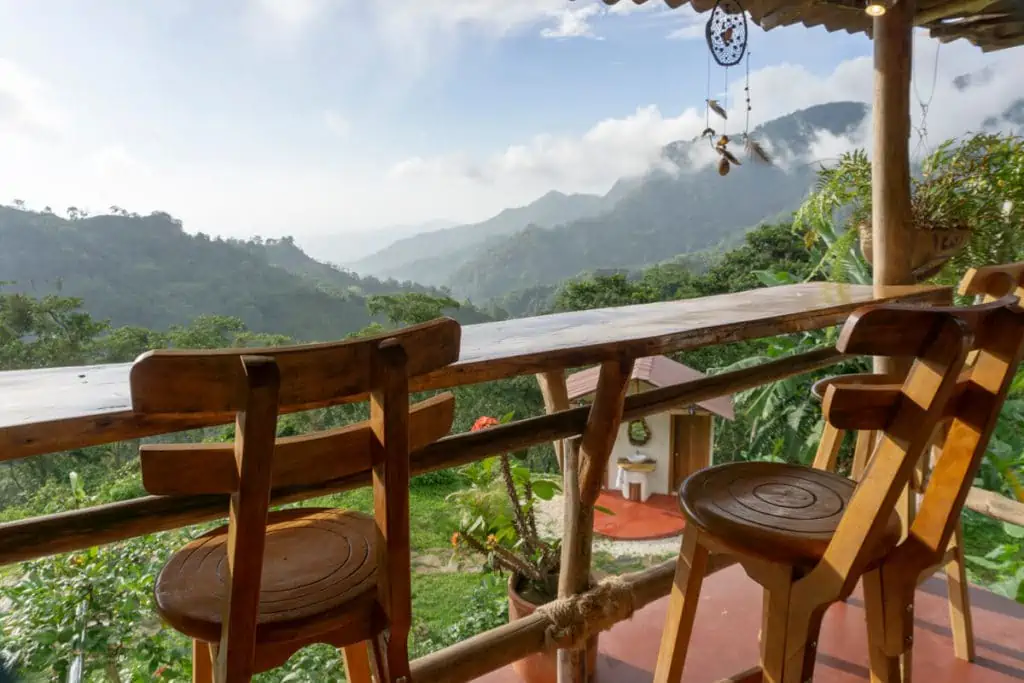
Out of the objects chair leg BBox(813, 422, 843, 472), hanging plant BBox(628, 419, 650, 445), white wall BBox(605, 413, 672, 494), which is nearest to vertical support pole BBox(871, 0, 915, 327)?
chair leg BBox(813, 422, 843, 472)

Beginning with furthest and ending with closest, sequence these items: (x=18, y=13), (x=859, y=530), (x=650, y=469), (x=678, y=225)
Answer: (x=678, y=225), (x=18, y=13), (x=650, y=469), (x=859, y=530)

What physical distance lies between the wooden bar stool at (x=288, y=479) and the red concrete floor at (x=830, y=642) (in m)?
1.20

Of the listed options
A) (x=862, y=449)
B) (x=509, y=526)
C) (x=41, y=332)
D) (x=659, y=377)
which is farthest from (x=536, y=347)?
(x=41, y=332)

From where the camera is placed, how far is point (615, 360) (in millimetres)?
1208

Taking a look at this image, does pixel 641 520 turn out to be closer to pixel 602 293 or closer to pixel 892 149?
pixel 892 149

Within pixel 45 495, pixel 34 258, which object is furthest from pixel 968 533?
pixel 34 258

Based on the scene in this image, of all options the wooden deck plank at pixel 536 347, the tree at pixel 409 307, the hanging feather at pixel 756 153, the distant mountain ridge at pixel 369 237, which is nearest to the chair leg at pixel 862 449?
the wooden deck plank at pixel 536 347

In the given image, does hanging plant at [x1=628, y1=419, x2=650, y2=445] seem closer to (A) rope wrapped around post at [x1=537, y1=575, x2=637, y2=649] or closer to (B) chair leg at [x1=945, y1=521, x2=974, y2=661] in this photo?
(B) chair leg at [x1=945, y1=521, x2=974, y2=661]

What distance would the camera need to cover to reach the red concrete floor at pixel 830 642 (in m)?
1.71

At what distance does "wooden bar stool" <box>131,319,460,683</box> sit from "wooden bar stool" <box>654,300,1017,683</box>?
495 mm

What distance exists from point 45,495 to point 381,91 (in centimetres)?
4312

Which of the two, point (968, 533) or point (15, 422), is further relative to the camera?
point (968, 533)

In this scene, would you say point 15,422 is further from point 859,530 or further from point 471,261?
point 471,261

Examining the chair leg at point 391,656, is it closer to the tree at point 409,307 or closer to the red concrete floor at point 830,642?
the red concrete floor at point 830,642
